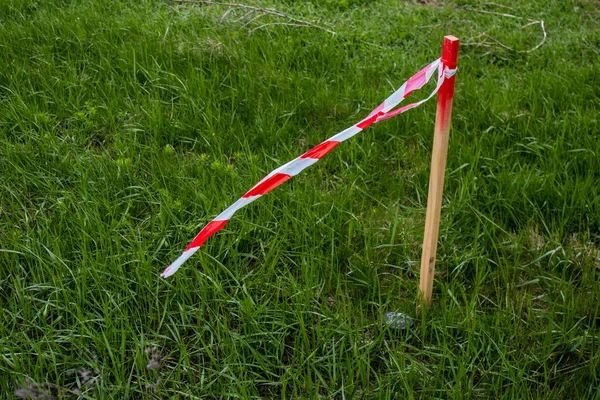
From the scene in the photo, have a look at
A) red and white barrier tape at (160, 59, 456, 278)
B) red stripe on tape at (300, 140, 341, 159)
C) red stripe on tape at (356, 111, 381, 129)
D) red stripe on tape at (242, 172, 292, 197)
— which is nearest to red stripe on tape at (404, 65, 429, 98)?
red and white barrier tape at (160, 59, 456, 278)

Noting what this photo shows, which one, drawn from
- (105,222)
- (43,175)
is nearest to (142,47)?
(43,175)

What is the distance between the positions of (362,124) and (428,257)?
1.78ft

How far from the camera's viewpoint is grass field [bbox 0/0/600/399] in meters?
2.24

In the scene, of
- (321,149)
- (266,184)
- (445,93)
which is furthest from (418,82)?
(266,184)

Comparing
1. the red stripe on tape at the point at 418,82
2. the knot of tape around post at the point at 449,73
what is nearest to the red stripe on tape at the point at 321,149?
the red stripe on tape at the point at 418,82

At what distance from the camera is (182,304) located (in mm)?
2441

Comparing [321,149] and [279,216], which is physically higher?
[321,149]

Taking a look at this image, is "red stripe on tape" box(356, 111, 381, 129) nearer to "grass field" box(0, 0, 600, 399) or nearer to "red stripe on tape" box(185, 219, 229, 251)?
"red stripe on tape" box(185, 219, 229, 251)

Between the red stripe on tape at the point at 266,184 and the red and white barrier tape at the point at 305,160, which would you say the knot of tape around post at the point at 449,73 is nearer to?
the red and white barrier tape at the point at 305,160

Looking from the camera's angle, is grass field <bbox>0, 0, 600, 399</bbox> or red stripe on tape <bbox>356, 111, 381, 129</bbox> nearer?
red stripe on tape <bbox>356, 111, 381, 129</bbox>

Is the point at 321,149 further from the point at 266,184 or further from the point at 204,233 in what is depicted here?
the point at 204,233

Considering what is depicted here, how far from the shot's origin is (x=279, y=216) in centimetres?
284

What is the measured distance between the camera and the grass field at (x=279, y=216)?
7.34ft

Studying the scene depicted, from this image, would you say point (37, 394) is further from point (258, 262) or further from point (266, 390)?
point (258, 262)
